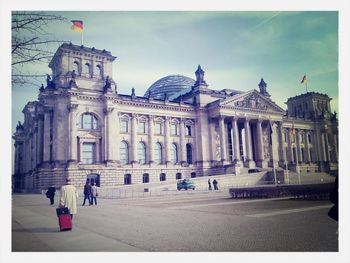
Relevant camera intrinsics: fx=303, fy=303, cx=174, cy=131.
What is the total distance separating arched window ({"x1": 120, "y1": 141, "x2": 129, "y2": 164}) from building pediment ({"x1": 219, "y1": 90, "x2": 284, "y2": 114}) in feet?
49.5

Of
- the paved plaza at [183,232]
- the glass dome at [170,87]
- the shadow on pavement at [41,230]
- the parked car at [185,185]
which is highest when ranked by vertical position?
the glass dome at [170,87]

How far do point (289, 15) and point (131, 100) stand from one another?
28.5 meters

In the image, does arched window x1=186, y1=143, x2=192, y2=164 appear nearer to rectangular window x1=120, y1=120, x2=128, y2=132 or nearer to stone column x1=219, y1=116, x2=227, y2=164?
stone column x1=219, y1=116, x2=227, y2=164

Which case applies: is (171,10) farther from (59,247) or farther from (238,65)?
(59,247)

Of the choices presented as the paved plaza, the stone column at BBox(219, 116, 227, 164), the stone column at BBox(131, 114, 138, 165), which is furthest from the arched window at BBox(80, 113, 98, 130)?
the paved plaza

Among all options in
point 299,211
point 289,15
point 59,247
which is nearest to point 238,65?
point 289,15

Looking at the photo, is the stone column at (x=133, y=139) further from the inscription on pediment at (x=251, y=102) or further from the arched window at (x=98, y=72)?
the inscription on pediment at (x=251, y=102)

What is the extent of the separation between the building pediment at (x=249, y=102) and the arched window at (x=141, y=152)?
1295 centimetres

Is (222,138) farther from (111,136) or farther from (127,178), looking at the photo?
(111,136)

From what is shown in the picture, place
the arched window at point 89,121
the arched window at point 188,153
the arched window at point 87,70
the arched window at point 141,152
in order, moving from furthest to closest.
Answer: the arched window at point 188,153 → the arched window at point 141,152 → the arched window at point 89,121 → the arched window at point 87,70

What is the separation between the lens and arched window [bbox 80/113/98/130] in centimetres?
3534

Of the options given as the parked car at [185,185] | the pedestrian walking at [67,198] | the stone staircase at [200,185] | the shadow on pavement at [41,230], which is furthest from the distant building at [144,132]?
the pedestrian walking at [67,198]

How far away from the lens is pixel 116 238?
344 inches

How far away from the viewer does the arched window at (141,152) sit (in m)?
39.2
